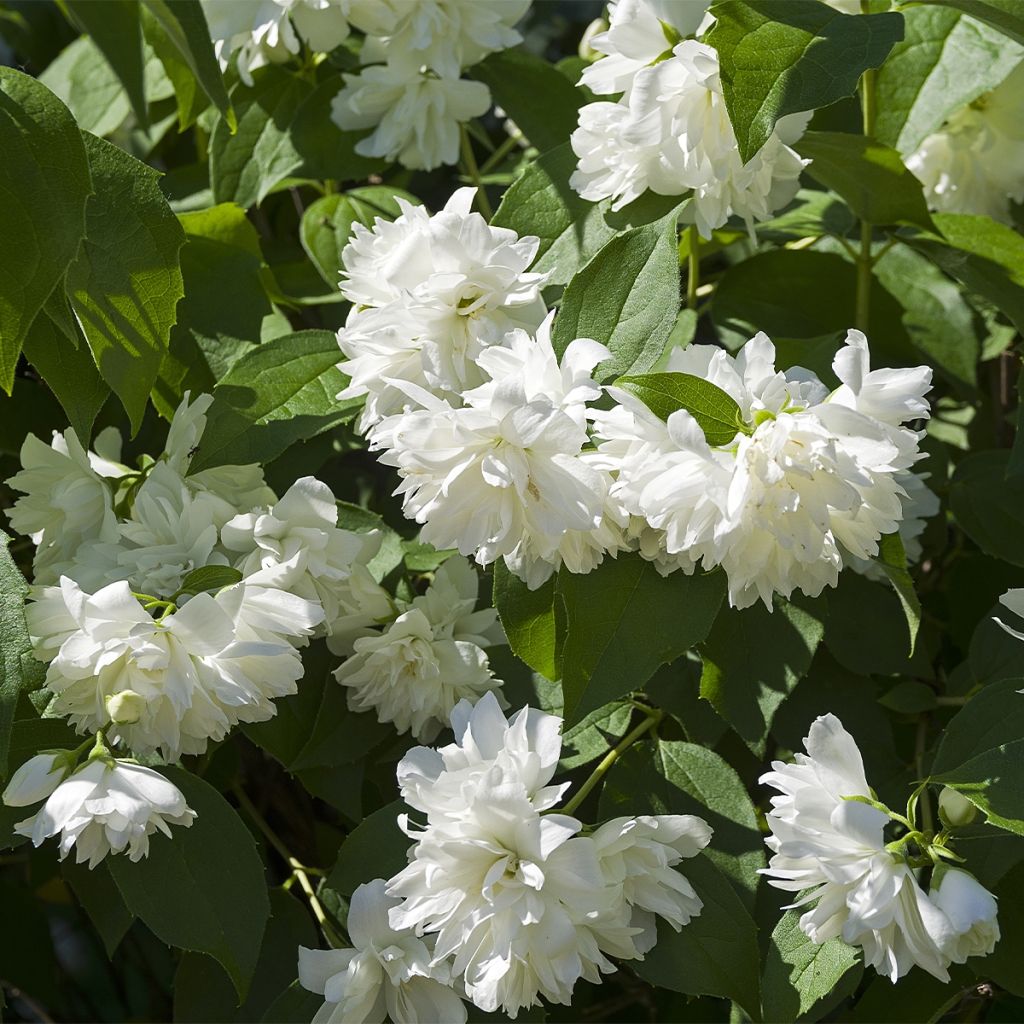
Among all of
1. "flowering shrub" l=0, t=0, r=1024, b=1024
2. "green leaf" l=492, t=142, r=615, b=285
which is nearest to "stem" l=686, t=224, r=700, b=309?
"flowering shrub" l=0, t=0, r=1024, b=1024

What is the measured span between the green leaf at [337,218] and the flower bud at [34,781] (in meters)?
0.59

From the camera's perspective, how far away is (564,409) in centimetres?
83

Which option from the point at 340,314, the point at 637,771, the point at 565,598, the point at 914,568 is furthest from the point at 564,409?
the point at 914,568

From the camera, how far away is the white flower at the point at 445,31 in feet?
3.90

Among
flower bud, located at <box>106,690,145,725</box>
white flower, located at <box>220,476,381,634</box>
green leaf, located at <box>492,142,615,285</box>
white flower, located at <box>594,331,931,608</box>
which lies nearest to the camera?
white flower, located at <box>594,331,931,608</box>

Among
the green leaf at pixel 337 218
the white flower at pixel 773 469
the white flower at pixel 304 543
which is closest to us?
the white flower at pixel 773 469

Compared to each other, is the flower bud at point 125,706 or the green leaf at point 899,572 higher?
the green leaf at point 899,572

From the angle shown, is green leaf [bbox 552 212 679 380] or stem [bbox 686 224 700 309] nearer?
green leaf [bbox 552 212 679 380]

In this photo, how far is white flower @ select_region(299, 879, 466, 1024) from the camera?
93 cm

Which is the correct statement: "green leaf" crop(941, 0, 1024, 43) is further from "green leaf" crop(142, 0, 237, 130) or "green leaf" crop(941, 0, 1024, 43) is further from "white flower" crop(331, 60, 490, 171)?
"green leaf" crop(142, 0, 237, 130)

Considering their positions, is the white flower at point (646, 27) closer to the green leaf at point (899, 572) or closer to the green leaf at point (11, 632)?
the green leaf at point (899, 572)

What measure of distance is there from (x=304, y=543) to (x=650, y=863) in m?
0.37

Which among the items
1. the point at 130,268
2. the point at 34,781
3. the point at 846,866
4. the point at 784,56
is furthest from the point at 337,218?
the point at 846,866

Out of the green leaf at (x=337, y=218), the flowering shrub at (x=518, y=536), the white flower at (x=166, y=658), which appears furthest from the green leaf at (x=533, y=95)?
the white flower at (x=166, y=658)
